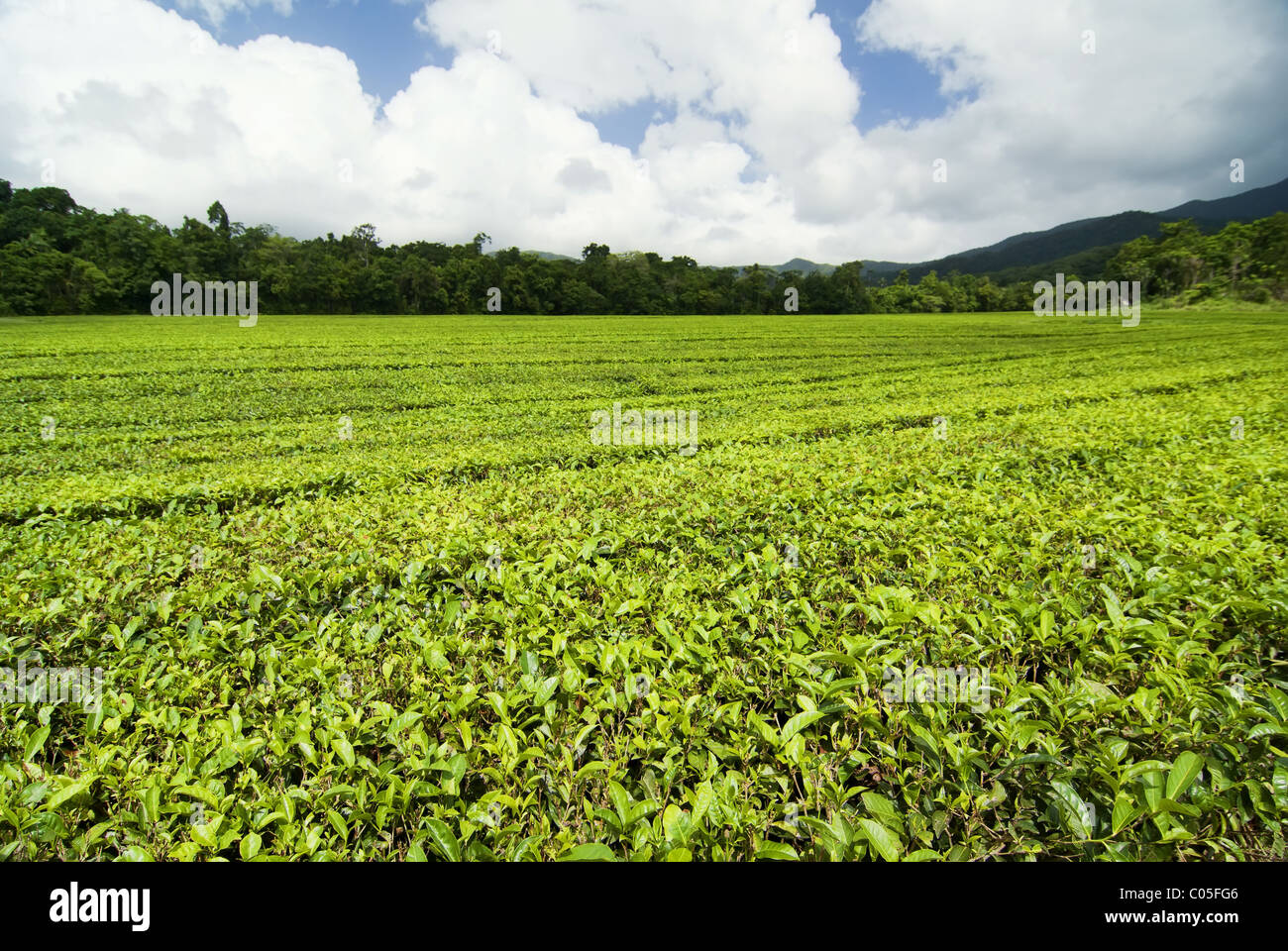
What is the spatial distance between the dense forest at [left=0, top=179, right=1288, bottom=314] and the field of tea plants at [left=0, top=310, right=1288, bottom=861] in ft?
253

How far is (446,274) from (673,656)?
86399mm

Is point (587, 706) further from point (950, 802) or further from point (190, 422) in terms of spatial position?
point (190, 422)

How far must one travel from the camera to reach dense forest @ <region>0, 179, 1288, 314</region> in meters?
65.4

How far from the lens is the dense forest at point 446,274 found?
65.4 meters

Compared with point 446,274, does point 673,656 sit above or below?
below

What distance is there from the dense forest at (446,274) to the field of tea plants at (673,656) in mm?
77032

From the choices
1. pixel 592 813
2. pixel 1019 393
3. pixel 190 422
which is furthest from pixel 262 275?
pixel 592 813

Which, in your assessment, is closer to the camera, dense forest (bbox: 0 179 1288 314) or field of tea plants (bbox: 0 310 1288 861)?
field of tea plants (bbox: 0 310 1288 861)

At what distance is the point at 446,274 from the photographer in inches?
3142

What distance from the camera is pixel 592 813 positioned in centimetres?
238

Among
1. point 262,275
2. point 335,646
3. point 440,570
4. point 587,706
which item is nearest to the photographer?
point 587,706

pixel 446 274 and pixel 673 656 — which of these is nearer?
pixel 673 656

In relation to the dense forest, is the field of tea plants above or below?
below
